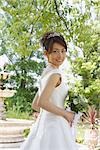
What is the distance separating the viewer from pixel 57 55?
1.68 meters

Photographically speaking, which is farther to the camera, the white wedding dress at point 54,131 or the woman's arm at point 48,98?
the white wedding dress at point 54,131

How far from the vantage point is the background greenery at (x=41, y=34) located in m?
4.03

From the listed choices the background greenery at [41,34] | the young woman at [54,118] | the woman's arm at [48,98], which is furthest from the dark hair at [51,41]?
the background greenery at [41,34]

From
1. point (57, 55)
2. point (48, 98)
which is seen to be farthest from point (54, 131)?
point (57, 55)

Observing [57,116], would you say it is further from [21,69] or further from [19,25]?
[21,69]

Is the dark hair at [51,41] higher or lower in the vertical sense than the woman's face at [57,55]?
higher

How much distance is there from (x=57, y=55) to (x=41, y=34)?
240cm

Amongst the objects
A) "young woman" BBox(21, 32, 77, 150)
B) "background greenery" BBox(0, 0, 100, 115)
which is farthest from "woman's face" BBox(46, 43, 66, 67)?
"background greenery" BBox(0, 0, 100, 115)

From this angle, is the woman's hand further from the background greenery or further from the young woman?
the background greenery

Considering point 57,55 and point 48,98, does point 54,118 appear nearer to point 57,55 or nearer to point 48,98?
point 48,98

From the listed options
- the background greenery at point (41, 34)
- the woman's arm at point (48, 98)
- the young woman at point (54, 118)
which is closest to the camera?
the woman's arm at point (48, 98)

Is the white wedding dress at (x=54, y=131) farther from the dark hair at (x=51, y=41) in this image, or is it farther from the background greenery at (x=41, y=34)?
the background greenery at (x=41, y=34)

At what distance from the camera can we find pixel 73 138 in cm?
180

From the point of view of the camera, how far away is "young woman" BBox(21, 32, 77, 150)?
168 centimetres
